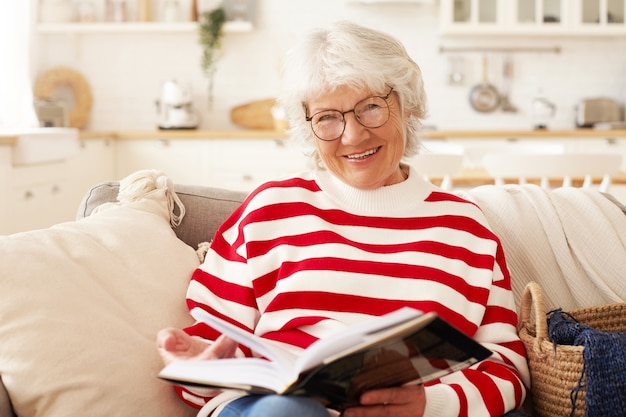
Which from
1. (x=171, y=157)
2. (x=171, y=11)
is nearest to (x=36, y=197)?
(x=171, y=157)

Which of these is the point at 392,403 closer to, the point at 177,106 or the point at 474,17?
the point at 177,106

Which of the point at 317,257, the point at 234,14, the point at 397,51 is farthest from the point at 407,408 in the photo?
the point at 234,14

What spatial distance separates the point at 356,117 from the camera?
1533 mm

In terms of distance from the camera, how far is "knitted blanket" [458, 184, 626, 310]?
178cm

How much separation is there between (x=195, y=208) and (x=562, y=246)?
87cm

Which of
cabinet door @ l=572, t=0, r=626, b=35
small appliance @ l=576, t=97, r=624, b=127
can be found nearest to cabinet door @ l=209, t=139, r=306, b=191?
small appliance @ l=576, t=97, r=624, b=127

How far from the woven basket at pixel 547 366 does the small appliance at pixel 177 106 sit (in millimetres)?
3903

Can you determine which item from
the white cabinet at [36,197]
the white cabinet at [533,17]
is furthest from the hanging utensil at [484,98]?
the white cabinet at [36,197]

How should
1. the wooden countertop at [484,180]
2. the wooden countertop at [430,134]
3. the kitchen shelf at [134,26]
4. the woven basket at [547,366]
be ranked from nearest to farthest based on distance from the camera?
the woven basket at [547,366] → the wooden countertop at [484,180] → the wooden countertop at [430,134] → the kitchen shelf at [134,26]

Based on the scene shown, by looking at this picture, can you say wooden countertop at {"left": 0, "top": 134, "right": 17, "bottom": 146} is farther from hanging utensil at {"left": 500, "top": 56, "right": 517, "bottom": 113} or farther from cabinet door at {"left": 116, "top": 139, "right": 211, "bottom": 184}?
hanging utensil at {"left": 500, "top": 56, "right": 517, "bottom": 113}

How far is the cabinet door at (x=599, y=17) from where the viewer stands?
5223 millimetres

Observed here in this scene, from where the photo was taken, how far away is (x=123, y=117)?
550cm

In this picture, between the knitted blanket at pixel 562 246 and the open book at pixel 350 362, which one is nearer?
the open book at pixel 350 362

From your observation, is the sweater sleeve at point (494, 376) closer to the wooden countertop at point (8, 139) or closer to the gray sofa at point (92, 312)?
the gray sofa at point (92, 312)
